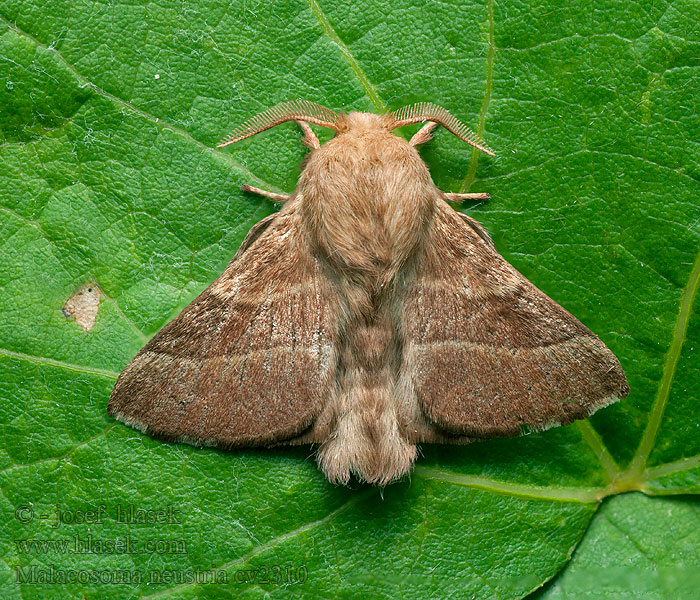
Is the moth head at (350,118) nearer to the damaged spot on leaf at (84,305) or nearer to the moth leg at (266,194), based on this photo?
the moth leg at (266,194)

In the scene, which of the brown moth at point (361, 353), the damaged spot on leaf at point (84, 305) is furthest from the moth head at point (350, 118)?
the damaged spot on leaf at point (84, 305)

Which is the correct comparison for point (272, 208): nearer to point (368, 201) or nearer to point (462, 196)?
point (368, 201)

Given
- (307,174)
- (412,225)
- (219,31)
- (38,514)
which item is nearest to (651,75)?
(412,225)

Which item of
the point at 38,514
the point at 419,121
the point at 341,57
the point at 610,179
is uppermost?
the point at 341,57

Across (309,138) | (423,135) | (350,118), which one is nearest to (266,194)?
(309,138)

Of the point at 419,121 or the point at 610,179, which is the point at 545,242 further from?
the point at 419,121
